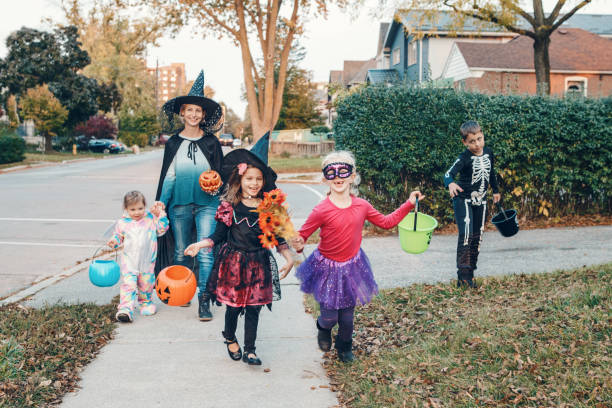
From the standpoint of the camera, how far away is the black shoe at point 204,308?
545 cm

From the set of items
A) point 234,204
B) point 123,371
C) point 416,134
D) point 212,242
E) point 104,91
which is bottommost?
point 123,371

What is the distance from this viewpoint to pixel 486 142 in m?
9.55

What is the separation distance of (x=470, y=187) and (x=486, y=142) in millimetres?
4042

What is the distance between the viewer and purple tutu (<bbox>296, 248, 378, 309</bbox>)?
4230 mm

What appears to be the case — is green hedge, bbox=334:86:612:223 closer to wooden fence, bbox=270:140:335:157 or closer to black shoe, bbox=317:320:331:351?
black shoe, bbox=317:320:331:351

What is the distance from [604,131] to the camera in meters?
9.86

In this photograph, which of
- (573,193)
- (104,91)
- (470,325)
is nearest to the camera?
(470,325)

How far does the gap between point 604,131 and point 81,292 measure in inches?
344

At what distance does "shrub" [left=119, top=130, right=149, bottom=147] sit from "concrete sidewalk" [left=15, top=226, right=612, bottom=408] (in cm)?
5771

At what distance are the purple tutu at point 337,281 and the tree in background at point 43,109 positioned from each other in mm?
40097

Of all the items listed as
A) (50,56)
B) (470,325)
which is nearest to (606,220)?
(470,325)

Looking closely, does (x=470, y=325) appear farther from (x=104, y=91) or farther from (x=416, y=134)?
(x=104, y=91)

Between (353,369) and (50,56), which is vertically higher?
(50,56)

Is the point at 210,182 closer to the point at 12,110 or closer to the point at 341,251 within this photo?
the point at 341,251
